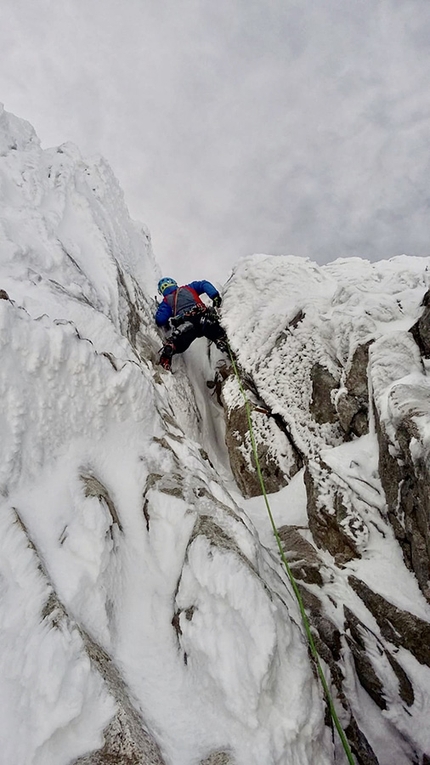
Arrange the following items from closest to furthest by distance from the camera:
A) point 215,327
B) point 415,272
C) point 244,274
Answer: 1. point 415,272
2. point 215,327
3. point 244,274

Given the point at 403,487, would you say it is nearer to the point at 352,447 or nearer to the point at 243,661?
the point at 352,447

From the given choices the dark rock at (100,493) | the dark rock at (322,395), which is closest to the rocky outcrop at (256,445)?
the dark rock at (322,395)

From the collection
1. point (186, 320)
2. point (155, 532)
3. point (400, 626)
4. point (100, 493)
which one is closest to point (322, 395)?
point (186, 320)

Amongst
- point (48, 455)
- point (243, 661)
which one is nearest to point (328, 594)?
point (243, 661)

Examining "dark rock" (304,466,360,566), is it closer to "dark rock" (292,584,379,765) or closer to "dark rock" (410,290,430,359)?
"dark rock" (292,584,379,765)

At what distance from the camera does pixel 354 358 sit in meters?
6.83

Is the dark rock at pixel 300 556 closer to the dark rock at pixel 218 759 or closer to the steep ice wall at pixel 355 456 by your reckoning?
the steep ice wall at pixel 355 456

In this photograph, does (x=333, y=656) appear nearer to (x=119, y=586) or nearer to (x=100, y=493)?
(x=119, y=586)

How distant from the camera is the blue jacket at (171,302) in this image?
9250 millimetres

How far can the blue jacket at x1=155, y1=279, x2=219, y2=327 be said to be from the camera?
925cm

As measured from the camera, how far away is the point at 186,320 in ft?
29.2

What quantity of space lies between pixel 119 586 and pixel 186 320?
20.7 ft

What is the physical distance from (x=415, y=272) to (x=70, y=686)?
358 inches

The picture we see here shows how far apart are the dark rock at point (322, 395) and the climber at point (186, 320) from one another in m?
2.63
